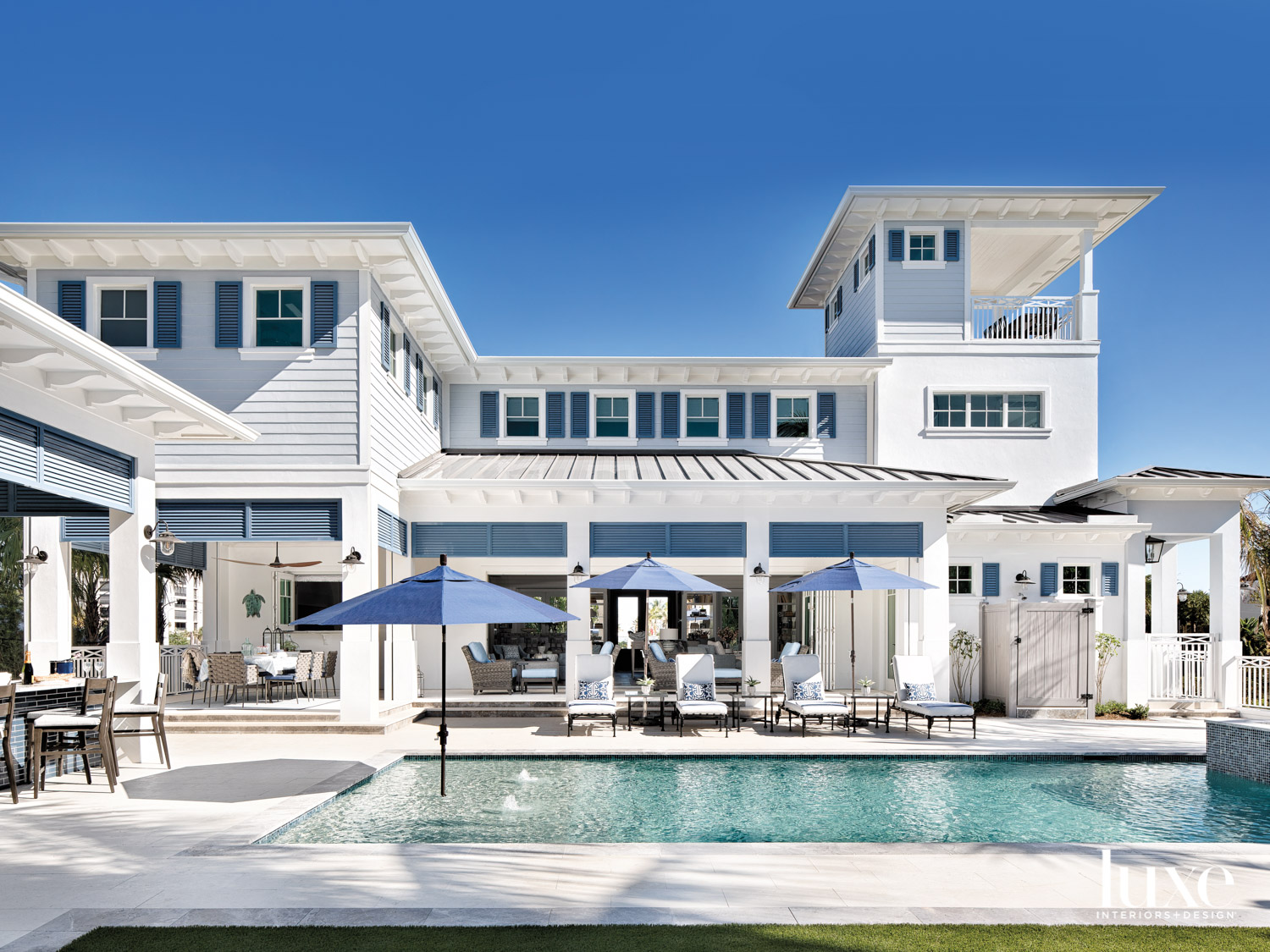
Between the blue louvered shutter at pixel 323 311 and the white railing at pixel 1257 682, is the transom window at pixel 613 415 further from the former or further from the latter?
the white railing at pixel 1257 682

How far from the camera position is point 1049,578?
635 inches

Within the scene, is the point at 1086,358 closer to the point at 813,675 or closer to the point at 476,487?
the point at 813,675

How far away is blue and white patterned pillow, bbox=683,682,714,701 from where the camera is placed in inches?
516

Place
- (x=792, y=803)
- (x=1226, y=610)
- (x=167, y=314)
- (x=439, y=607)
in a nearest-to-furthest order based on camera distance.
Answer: (x=439, y=607) → (x=792, y=803) → (x=167, y=314) → (x=1226, y=610)

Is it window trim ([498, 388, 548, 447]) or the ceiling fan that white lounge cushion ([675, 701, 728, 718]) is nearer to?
window trim ([498, 388, 548, 447])

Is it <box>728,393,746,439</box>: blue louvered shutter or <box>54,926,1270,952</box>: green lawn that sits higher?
<box>728,393,746,439</box>: blue louvered shutter

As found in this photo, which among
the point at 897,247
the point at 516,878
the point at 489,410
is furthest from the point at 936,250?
the point at 516,878

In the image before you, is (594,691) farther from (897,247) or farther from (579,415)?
(897,247)

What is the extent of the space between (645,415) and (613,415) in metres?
0.67

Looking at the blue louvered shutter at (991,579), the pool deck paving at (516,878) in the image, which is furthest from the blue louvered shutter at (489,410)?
the pool deck paving at (516,878)

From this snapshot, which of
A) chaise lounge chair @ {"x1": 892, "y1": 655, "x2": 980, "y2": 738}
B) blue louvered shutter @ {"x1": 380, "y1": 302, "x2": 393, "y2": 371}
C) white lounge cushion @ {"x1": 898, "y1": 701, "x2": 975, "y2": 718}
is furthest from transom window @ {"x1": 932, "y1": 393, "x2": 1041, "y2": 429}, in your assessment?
blue louvered shutter @ {"x1": 380, "y1": 302, "x2": 393, "y2": 371}

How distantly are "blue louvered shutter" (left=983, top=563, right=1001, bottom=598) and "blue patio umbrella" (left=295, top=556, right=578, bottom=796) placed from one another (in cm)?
1008

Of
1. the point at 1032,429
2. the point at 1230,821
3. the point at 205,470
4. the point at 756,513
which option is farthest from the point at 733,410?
the point at 1230,821

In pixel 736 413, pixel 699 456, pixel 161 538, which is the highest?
pixel 736 413
